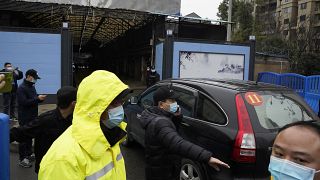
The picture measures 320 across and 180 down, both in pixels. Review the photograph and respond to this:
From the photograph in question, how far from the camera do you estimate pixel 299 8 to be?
2741 inches

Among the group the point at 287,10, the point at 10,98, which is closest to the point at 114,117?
the point at 10,98

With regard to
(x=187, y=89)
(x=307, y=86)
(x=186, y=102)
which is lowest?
(x=307, y=86)

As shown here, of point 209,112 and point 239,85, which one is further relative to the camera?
point 239,85

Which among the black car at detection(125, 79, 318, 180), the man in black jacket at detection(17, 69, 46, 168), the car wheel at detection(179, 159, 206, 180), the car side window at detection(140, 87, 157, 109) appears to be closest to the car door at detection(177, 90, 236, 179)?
the black car at detection(125, 79, 318, 180)

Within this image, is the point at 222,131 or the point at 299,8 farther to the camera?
the point at 299,8

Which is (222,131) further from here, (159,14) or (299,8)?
(299,8)

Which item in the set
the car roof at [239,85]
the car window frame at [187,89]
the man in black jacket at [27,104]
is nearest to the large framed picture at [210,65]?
the man in black jacket at [27,104]

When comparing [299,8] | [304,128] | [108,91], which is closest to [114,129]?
[108,91]

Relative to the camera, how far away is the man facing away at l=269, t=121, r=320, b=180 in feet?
5.27

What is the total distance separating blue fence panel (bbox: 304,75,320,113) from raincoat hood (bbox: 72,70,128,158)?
9963 millimetres

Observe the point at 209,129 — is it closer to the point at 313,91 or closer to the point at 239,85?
the point at 239,85

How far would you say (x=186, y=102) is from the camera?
16.9 feet

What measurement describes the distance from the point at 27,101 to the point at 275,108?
3.91m

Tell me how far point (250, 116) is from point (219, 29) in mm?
21742
